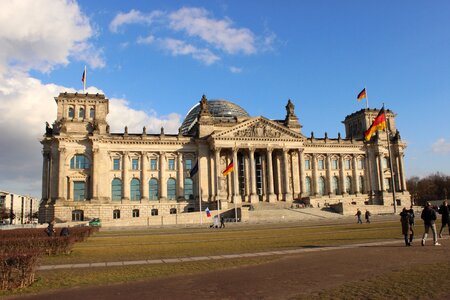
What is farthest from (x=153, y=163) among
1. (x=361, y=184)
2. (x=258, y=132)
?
(x=361, y=184)

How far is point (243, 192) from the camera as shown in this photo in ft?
313

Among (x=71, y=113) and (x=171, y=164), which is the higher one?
(x=71, y=113)

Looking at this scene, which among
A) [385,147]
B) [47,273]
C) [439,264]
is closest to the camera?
[439,264]

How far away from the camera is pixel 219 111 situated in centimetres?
11512

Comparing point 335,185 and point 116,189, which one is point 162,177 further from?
point 335,185

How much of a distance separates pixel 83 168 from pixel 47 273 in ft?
237

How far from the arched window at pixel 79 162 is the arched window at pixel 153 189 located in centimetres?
1419

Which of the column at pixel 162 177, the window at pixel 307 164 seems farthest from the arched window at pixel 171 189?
the window at pixel 307 164

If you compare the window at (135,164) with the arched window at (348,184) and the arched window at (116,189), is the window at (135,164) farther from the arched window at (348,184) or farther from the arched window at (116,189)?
the arched window at (348,184)

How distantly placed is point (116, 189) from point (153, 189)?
8.08 m

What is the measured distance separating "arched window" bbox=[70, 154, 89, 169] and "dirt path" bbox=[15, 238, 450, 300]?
74.1m

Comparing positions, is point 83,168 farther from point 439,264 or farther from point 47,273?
point 439,264

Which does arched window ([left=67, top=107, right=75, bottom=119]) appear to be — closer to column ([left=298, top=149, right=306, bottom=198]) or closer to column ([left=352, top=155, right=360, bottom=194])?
column ([left=298, top=149, right=306, bottom=198])

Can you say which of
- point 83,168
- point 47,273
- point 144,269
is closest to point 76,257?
point 47,273
